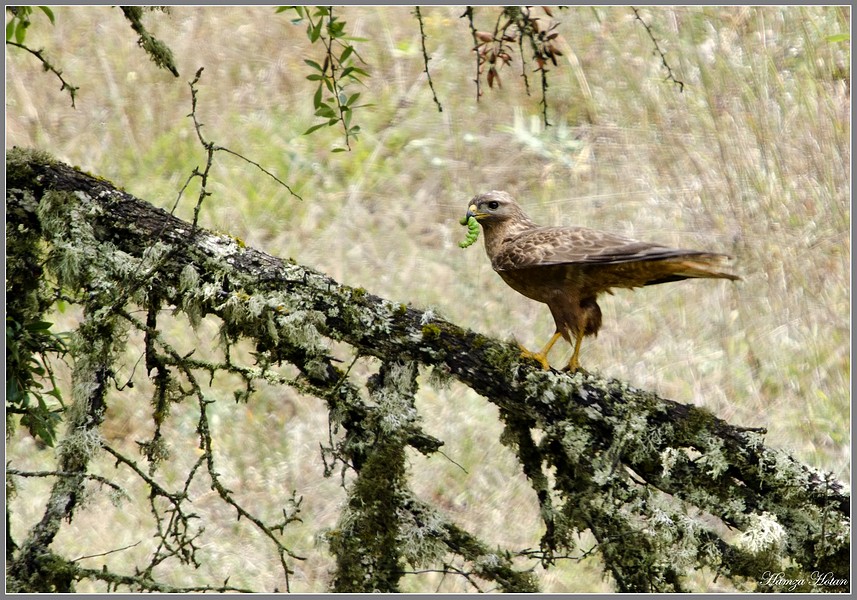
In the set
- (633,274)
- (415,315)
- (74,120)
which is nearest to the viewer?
(415,315)

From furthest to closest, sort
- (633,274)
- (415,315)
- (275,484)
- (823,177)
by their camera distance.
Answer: (823,177)
(275,484)
(633,274)
(415,315)

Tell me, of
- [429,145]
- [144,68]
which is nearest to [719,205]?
[429,145]

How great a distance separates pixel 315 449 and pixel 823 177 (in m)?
4.20

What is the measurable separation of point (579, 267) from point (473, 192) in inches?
144

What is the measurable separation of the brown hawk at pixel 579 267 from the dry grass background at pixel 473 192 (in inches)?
86.6

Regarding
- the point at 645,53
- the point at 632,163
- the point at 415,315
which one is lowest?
the point at 415,315

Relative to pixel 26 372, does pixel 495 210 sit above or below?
above

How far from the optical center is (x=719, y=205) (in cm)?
669

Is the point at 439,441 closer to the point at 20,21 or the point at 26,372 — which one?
the point at 26,372

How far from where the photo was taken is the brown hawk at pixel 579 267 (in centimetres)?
338

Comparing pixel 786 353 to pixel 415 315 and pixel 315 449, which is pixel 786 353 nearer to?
pixel 315 449

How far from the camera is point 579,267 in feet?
12.0

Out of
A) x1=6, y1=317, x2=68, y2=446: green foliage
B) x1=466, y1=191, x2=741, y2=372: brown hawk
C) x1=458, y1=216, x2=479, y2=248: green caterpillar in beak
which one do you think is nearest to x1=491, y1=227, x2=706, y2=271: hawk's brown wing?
x1=466, y1=191, x2=741, y2=372: brown hawk

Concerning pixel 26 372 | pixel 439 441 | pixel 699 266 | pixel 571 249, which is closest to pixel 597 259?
pixel 571 249
